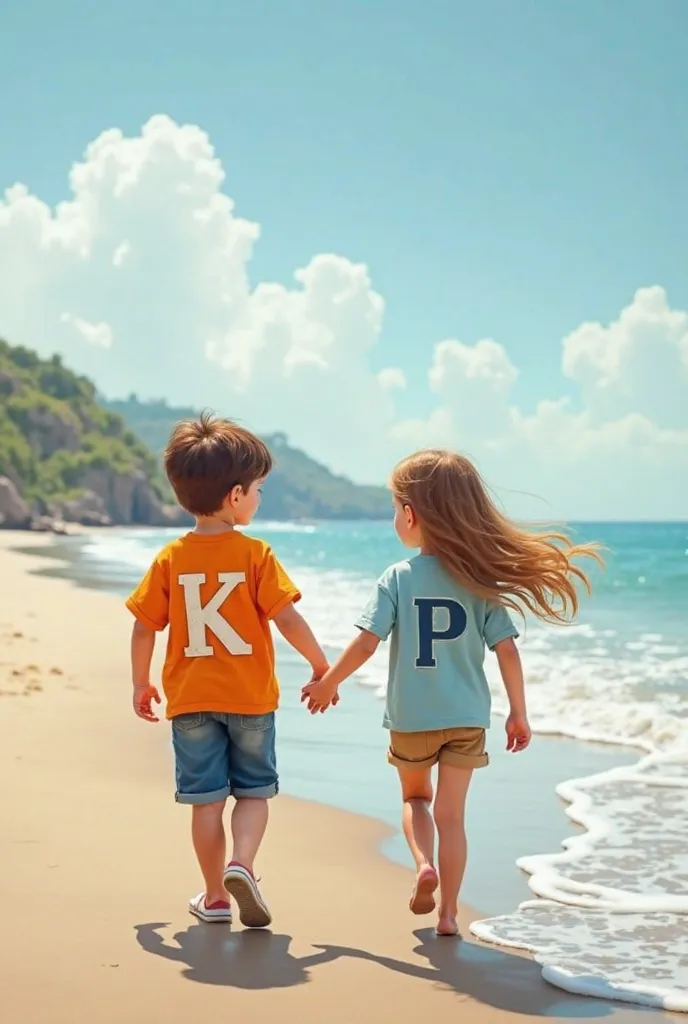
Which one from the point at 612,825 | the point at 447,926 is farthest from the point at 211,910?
the point at 612,825

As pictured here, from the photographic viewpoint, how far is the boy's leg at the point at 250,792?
141 inches

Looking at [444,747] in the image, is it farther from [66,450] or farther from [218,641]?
[66,450]

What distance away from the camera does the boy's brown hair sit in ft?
12.2

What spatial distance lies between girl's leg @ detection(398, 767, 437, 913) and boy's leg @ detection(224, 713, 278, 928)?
44 cm

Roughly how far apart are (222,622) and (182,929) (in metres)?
0.94

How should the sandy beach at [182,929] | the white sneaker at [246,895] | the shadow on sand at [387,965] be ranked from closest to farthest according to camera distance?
the sandy beach at [182,929] → the shadow on sand at [387,965] → the white sneaker at [246,895]

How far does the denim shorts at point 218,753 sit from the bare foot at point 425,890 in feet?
1.83

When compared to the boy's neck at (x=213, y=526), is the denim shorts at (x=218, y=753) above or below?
below

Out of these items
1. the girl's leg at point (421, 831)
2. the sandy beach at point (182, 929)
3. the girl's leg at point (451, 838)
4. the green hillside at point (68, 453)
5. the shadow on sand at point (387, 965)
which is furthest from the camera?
the green hillside at point (68, 453)

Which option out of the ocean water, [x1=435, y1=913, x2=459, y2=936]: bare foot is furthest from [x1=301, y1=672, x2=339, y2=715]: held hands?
the ocean water

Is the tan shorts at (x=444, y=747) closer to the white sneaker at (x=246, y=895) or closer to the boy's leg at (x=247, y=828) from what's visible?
the boy's leg at (x=247, y=828)

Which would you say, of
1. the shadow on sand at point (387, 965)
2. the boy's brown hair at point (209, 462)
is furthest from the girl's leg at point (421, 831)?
the boy's brown hair at point (209, 462)

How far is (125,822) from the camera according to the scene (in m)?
4.98

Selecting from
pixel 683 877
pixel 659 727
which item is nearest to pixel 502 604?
pixel 683 877
